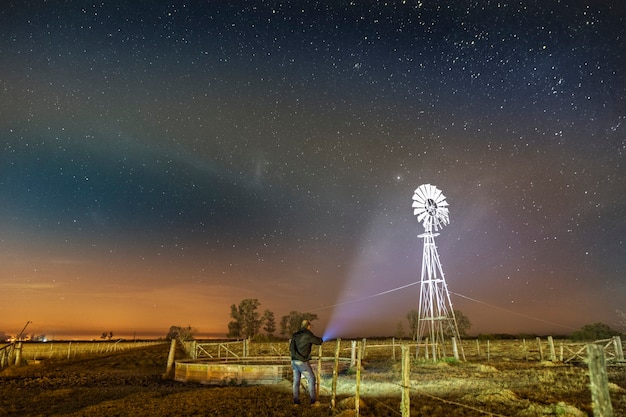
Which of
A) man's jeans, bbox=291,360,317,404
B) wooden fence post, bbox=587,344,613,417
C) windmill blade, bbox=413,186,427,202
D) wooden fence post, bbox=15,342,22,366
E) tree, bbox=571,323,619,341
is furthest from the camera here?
tree, bbox=571,323,619,341

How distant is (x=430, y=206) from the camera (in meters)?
32.6

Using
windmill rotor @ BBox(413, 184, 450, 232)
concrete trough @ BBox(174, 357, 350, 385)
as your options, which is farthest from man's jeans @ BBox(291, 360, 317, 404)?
windmill rotor @ BBox(413, 184, 450, 232)

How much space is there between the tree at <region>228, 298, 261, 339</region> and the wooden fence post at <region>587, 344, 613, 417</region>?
291ft

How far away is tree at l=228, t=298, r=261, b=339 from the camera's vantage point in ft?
294

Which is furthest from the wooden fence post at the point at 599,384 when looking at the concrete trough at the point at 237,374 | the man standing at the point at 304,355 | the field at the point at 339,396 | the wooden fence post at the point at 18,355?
the wooden fence post at the point at 18,355

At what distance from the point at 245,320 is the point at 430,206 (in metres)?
67.1

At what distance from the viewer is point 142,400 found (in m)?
14.5

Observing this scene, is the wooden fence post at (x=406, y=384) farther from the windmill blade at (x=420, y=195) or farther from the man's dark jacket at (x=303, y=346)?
the windmill blade at (x=420, y=195)

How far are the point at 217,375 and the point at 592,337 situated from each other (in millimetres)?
62383

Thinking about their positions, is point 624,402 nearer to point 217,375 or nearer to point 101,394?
point 217,375

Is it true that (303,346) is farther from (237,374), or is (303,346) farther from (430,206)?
(430,206)

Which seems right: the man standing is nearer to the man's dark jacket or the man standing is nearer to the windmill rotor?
the man's dark jacket

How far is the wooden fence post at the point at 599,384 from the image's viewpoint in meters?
4.82

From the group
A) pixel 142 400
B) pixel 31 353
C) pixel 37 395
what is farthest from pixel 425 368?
pixel 31 353
